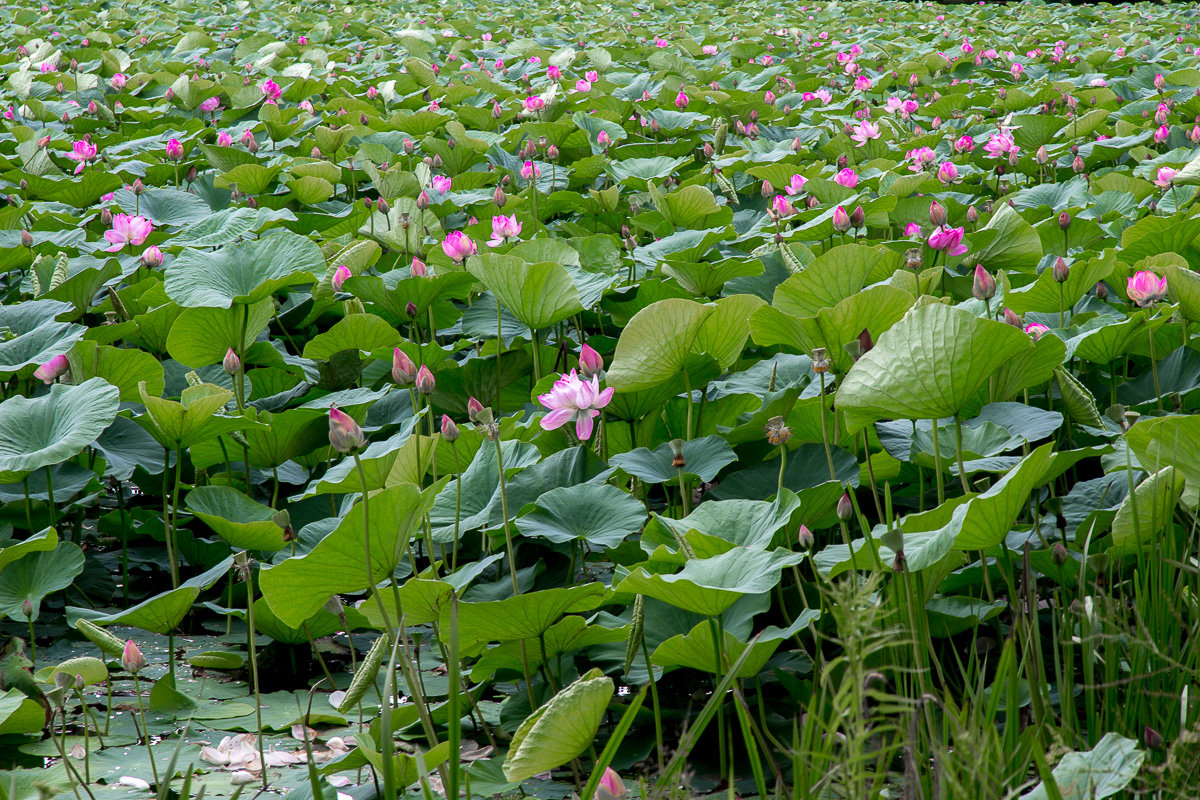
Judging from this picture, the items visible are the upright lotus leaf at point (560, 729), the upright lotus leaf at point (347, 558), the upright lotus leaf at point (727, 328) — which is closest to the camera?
the upright lotus leaf at point (560, 729)

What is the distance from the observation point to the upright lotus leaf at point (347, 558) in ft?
3.44

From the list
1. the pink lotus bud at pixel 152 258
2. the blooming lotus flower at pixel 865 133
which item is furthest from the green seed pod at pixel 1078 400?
the blooming lotus flower at pixel 865 133

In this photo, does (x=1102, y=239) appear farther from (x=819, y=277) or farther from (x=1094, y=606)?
(x=1094, y=606)

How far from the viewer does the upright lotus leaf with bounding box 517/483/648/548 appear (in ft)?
4.29

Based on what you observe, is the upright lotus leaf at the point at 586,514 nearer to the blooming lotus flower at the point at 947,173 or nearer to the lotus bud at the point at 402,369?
the lotus bud at the point at 402,369

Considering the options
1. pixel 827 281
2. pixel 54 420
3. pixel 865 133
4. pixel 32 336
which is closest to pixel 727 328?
pixel 827 281

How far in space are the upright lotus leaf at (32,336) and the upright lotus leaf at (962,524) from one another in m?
1.35

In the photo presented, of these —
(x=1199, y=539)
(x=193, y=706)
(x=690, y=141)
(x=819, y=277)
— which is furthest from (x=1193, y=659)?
(x=690, y=141)

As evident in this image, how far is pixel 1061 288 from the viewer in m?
1.71

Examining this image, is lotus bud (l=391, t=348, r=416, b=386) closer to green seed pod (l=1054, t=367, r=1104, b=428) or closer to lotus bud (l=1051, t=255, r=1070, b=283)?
green seed pod (l=1054, t=367, r=1104, b=428)

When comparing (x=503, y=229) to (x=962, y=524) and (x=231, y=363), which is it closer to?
(x=231, y=363)

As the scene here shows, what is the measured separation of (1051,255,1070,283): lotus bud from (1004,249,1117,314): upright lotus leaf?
43mm

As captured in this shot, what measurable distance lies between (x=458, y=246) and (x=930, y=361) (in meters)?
1.09

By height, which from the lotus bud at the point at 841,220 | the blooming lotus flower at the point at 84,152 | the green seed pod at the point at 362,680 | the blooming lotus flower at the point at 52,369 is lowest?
the green seed pod at the point at 362,680
